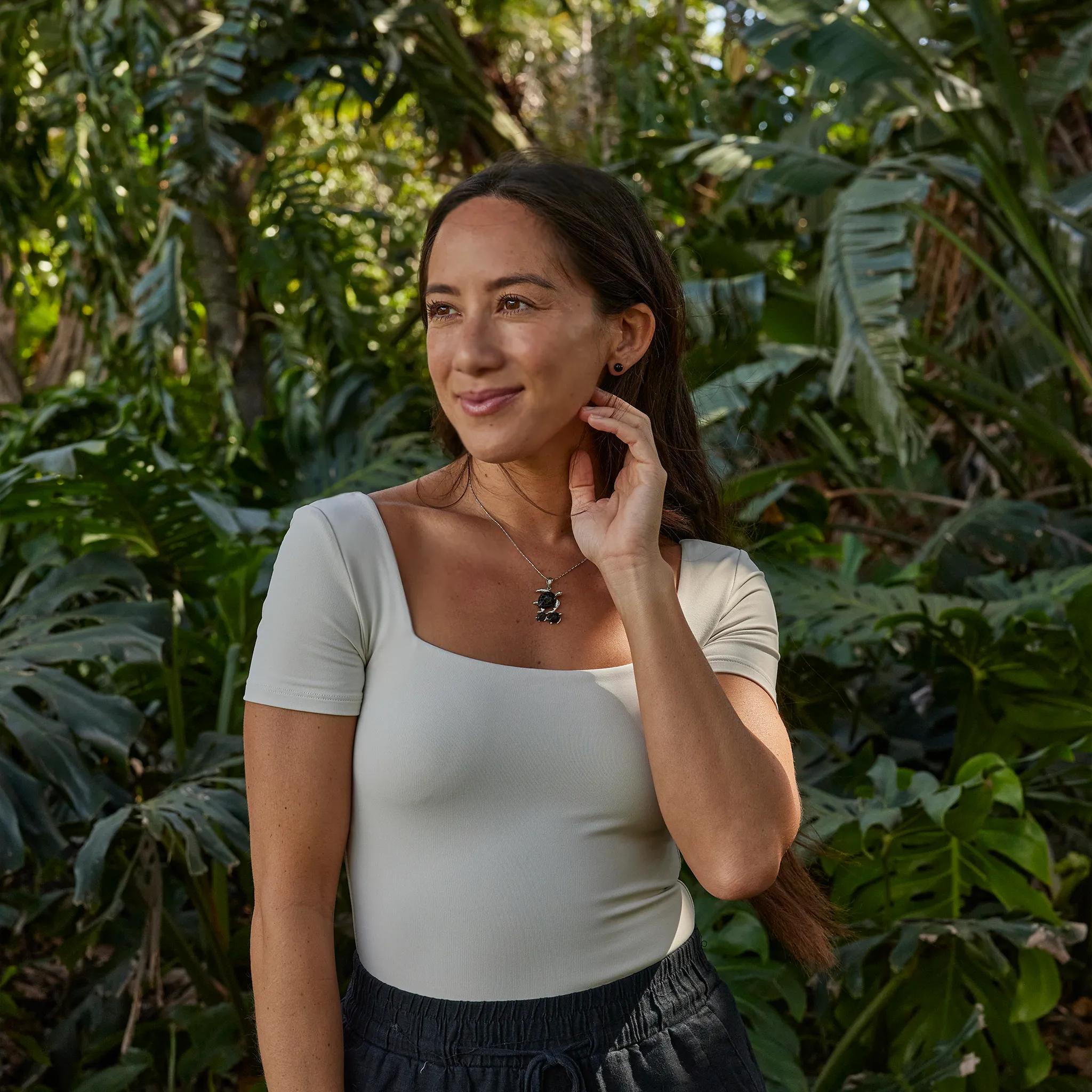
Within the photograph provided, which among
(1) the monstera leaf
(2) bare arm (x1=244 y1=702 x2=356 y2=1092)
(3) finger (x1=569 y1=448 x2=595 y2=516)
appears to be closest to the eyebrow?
(3) finger (x1=569 y1=448 x2=595 y2=516)

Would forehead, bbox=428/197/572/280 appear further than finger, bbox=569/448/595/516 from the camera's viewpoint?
No

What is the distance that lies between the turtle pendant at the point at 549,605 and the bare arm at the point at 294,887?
10.7 inches

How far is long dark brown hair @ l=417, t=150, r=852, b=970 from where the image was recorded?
1.42 metres

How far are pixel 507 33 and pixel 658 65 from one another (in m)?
2.11

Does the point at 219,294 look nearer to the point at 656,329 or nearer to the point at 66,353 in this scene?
the point at 66,353

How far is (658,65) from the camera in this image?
5.92 metres

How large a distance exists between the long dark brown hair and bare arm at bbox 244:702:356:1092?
0.45 meters

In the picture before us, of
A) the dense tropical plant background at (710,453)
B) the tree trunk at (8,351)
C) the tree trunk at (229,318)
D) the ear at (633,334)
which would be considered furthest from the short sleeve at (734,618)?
the tree trunk at (8,351)

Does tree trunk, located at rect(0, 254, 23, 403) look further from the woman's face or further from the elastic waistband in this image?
the elastic waistband

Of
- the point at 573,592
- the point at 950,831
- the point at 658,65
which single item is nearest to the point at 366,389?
the point at 950,831

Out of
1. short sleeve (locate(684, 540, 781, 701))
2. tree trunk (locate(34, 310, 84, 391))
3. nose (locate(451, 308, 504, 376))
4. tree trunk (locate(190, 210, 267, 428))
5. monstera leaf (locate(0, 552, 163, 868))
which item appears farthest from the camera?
tree trunk (locate(34, 310, 84, 391))

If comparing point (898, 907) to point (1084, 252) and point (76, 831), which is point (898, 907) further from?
point (1084, 252)

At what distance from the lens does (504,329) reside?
1.35m

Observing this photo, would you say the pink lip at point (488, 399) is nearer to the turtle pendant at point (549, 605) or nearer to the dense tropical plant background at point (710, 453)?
the turtle pendant at point (549, 605)
